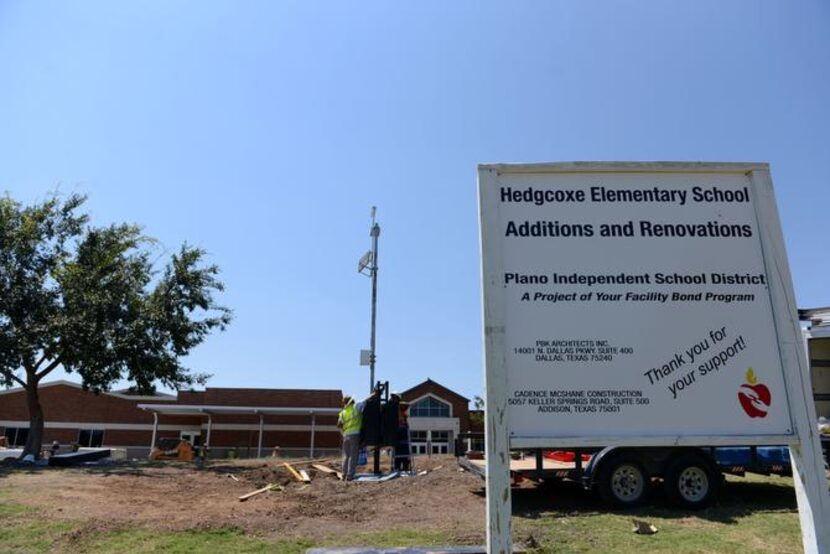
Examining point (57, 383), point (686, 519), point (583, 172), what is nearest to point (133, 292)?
point (686, 519)

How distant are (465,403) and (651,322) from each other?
59085 millimetres

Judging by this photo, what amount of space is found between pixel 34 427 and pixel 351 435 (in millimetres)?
16312

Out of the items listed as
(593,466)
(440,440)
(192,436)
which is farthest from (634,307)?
(440,440)

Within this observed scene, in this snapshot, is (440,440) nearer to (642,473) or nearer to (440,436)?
(440,436)

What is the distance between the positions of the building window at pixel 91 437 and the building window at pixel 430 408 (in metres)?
28.5

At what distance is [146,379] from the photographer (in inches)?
984

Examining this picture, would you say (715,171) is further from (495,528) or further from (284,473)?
(284,473)

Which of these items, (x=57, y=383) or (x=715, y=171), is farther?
(x=57, y=383)

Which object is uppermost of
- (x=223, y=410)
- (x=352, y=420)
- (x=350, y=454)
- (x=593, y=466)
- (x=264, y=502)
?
(x=223, y=410)

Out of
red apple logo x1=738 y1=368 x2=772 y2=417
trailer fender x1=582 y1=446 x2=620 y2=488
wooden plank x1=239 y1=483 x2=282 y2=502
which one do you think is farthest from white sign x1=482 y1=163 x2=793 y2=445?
wooden plank x1=239 y1=483 x2=282 y2=502

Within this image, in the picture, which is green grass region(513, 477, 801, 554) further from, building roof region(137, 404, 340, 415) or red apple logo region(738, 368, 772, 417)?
building roof region(137, 404, 340, 415)

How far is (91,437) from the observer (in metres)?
55.0

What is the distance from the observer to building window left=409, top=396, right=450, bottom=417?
5984 cm

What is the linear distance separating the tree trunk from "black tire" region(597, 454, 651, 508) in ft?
68.5
